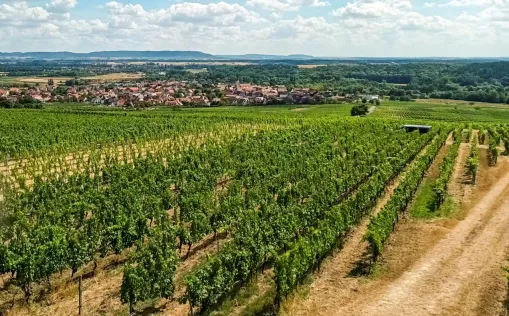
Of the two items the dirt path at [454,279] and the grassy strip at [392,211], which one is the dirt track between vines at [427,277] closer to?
the dirt path at [454,279]

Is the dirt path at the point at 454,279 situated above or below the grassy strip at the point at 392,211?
below

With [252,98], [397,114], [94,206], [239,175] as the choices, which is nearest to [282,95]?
[252,98]

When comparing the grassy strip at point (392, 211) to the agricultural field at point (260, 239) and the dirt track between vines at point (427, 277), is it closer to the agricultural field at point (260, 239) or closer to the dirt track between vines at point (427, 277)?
the agricultural field at point (260, 239)

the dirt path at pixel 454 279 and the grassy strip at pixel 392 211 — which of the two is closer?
the dirt path at pixel 454 279

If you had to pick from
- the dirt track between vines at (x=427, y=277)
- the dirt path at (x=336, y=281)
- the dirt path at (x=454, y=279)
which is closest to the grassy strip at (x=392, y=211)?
the dirt track between vines at (x=427, y=277)

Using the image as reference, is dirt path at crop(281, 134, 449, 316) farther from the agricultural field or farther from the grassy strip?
the grassy strip

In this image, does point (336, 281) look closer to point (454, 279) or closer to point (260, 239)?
point (260, 239)
